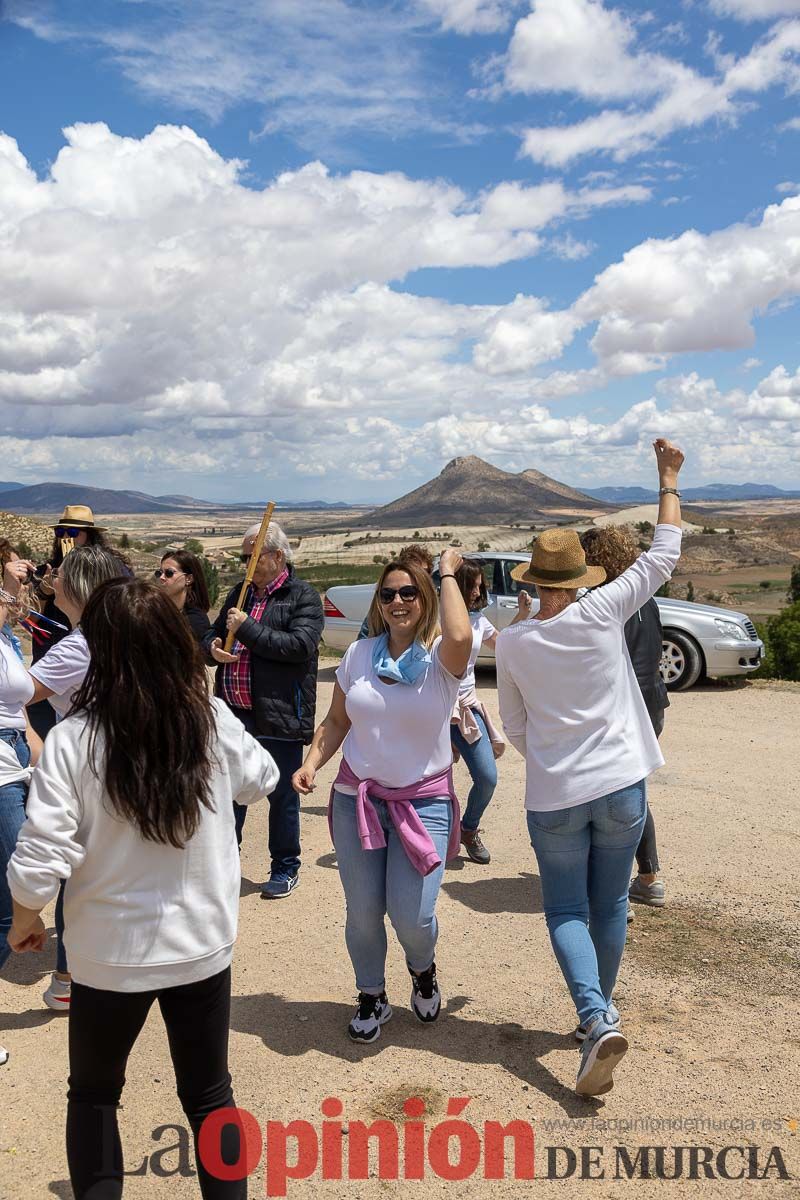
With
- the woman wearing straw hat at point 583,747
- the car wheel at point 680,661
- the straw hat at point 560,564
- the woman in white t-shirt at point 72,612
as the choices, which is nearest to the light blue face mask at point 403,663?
Answer: the woman wearing straw hat at point 583,747

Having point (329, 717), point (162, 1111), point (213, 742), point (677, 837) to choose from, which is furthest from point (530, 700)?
point (677, 837)

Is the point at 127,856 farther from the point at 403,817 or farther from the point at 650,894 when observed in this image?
the point at 650,894

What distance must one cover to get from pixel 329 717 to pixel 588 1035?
5.21 feet

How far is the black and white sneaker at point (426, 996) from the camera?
4.09 metres

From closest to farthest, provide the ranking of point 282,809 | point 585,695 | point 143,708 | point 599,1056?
1. point 143,708
2. point 599,1056
3. point 585,695
4. point 282,809

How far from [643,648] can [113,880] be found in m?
3.28

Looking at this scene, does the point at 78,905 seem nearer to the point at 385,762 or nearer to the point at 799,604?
the point at 385,762

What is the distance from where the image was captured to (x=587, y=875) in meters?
3.70

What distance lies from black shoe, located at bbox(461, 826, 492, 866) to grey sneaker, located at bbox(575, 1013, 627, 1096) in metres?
2.81

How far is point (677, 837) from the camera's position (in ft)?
21.9

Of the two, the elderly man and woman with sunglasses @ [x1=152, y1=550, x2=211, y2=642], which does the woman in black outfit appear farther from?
woman with sunglasses @ [x1=152, y1=550, x2=211, y2=642]

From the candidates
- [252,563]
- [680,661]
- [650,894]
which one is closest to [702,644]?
[680,661]

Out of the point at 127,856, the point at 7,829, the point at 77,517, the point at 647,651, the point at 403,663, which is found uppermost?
the point at 77,517

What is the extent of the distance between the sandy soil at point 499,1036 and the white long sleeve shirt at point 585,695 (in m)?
1.08
